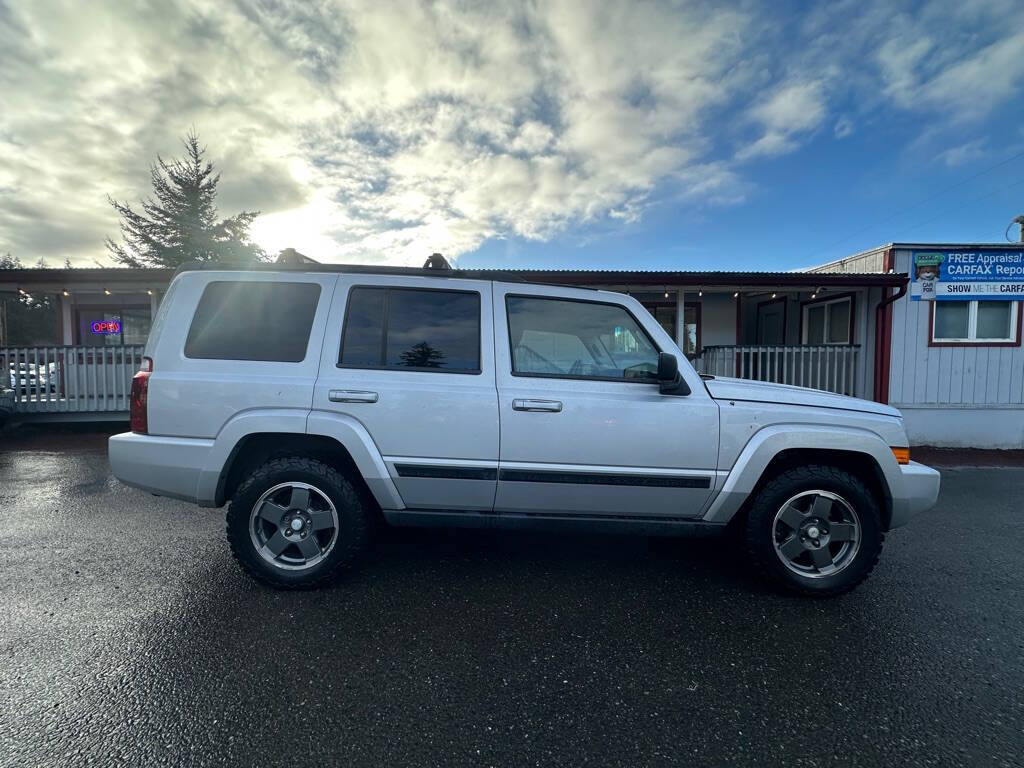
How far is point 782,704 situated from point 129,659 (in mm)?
2943

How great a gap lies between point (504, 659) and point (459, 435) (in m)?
1.18

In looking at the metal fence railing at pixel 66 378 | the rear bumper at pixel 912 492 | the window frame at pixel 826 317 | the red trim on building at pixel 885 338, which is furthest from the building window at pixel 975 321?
the metal fence railing at pixel 66 378

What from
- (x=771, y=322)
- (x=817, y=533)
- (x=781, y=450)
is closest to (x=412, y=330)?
(x=781, y=450)

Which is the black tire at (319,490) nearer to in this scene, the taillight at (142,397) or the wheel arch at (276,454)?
the wheel arch at (276,454)

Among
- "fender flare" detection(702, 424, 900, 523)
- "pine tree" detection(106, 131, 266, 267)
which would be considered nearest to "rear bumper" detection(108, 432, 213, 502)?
"fender flare" detection(702, 424, 900, 523)

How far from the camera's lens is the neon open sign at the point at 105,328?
12.1 m

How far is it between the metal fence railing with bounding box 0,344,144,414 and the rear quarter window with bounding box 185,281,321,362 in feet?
25.3

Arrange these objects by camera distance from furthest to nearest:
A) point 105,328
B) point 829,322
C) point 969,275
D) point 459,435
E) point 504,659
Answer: point 105,328, point 829,322, point 969,275, point 459,435, point 504,659

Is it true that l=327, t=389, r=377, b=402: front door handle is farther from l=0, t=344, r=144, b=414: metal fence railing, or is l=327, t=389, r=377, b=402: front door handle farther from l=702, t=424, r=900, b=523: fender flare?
l=0, t=344, r=144, b=414: metal fence railing

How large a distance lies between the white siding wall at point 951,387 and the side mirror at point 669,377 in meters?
8.28

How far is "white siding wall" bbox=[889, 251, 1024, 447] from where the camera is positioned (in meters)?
8.70

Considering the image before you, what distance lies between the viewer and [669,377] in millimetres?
2791

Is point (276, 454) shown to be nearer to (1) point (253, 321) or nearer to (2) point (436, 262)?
(1) point (253, 321)

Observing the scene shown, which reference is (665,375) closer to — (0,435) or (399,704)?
(399,704)
